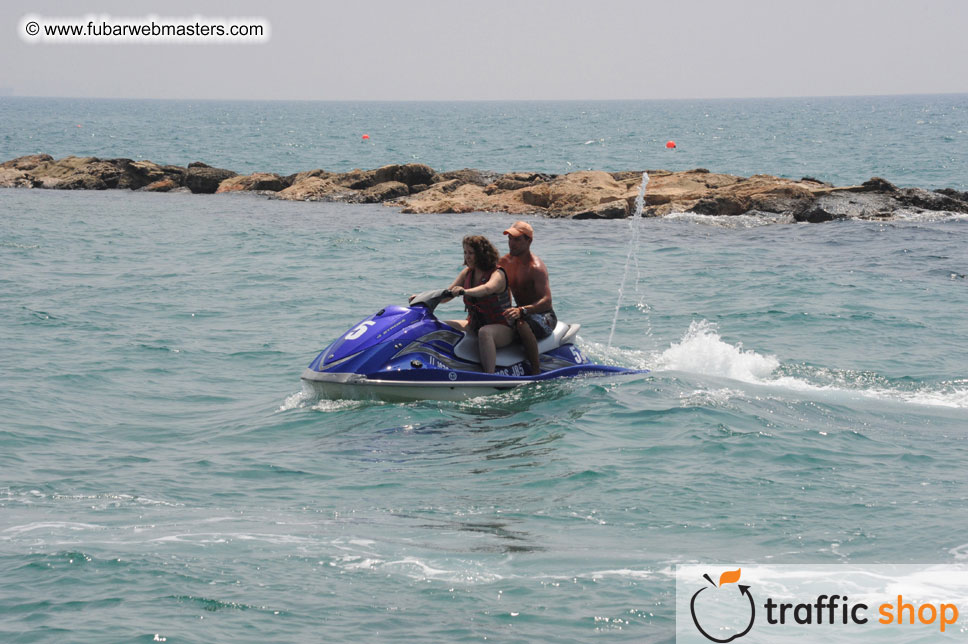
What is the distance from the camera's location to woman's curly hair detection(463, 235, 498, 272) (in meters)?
10.1

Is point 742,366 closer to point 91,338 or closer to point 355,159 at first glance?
point 91,338

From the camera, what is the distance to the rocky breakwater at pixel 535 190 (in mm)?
26859

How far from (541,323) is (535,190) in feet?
64.5

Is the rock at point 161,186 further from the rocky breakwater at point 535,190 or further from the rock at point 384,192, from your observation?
the rock at point 384,192

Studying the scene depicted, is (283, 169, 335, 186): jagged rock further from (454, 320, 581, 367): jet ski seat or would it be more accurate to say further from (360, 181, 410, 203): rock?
(454, 320, 581, 367): jet ski seat

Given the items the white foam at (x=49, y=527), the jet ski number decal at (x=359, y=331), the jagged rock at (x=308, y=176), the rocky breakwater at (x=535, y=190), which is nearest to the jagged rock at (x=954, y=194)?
the rocky breakwater at (x=535, y=190)

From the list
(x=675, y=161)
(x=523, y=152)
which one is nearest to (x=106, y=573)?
(x=675, y=161)

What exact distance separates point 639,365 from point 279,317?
20.6ft

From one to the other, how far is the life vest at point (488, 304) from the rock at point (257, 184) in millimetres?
26293

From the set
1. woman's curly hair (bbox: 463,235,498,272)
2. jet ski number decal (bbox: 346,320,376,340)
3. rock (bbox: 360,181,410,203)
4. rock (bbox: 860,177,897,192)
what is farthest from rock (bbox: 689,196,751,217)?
jet ski number decal (bbox: 346,320,376,340)

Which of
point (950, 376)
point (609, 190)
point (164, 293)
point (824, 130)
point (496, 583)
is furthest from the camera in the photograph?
point (824, 130)

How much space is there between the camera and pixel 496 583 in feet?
20.3

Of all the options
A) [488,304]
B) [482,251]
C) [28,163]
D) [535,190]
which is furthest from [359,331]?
[28,163]

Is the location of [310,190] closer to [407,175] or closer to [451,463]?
[407,175]
